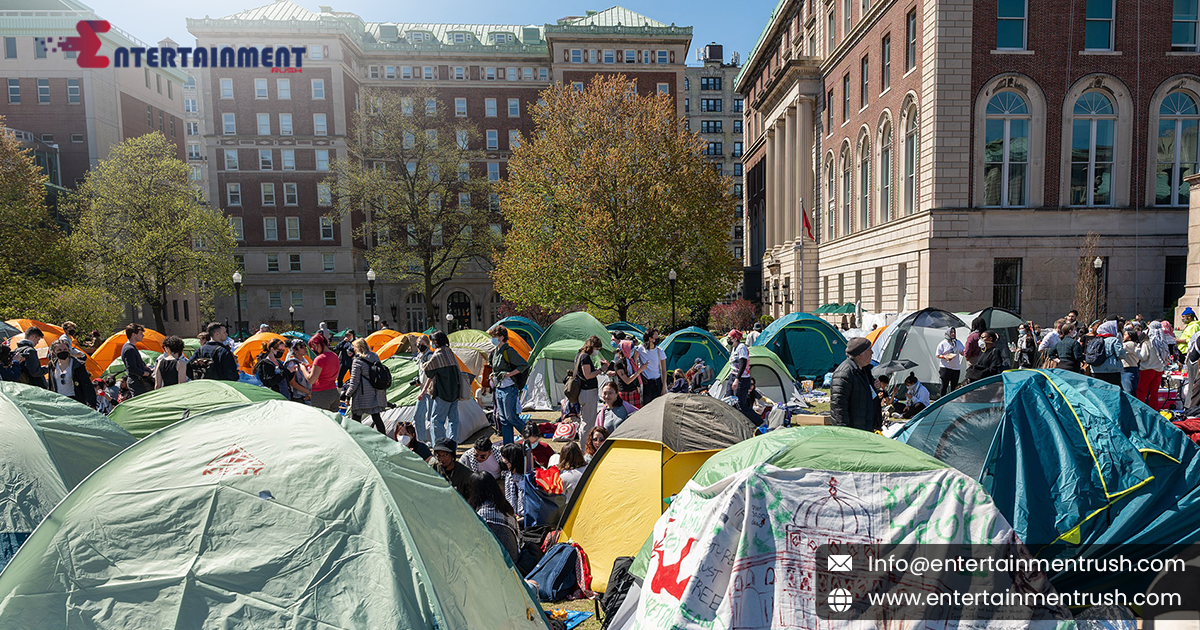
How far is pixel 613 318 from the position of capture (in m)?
27.7

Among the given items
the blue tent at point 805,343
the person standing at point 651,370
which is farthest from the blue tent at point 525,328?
the person standing at point 651,370

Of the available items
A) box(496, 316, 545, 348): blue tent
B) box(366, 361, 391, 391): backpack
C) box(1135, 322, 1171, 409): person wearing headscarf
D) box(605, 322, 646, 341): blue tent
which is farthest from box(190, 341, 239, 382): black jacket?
box(1135, 322, 1171, 409): person wearing headscarf

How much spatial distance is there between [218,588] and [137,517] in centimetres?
65

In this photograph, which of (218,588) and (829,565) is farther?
(829,565)

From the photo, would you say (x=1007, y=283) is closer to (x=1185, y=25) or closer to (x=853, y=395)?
(x=1185, y=25)

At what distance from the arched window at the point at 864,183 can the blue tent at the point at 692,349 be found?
17414mm

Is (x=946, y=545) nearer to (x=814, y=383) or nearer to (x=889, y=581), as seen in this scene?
(x=889, y=581)

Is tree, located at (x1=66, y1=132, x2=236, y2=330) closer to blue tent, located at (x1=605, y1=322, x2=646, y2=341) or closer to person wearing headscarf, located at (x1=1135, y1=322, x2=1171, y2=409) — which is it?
blue tent, located at (x1=605, y1=322, x2=646, y2=341)

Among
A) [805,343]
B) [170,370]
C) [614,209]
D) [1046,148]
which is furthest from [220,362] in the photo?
[1046,148]

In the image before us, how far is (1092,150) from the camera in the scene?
24.2 meters

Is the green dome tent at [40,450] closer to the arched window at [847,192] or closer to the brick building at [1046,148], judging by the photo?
the brick building at [1046,148]

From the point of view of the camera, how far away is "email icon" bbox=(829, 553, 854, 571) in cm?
349

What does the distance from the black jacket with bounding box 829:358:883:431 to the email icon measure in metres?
2.99

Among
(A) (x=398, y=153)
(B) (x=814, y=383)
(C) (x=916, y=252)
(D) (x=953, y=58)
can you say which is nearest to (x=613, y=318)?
(B) (x=814, y=383)
